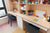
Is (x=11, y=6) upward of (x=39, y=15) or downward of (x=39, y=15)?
upward

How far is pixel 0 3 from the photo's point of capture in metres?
2.88

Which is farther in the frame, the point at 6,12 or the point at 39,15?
the point at 6,12

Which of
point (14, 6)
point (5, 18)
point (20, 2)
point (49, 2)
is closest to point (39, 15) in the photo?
point (49, 2)

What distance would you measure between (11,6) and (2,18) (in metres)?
0.87

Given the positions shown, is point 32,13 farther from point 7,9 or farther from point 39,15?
point 7,9

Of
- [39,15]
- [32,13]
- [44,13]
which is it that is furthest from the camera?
[32,13]

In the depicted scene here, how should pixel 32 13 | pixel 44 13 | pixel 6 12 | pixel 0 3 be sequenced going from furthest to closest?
pixel 6 12
pixel 0 3
pixel 32 13
pixel 44 13

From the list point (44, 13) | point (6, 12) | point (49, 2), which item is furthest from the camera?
point (6, 12)

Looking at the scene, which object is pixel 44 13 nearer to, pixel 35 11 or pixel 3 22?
pixel 35 11

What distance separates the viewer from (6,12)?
10.2ft

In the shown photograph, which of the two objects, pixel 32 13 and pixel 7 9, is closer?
pixel 32 13

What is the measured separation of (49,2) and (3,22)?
8.48 feet

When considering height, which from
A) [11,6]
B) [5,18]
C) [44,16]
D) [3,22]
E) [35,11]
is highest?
[11,6]

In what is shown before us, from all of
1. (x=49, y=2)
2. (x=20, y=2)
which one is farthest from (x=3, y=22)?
(x=49, y=2)
